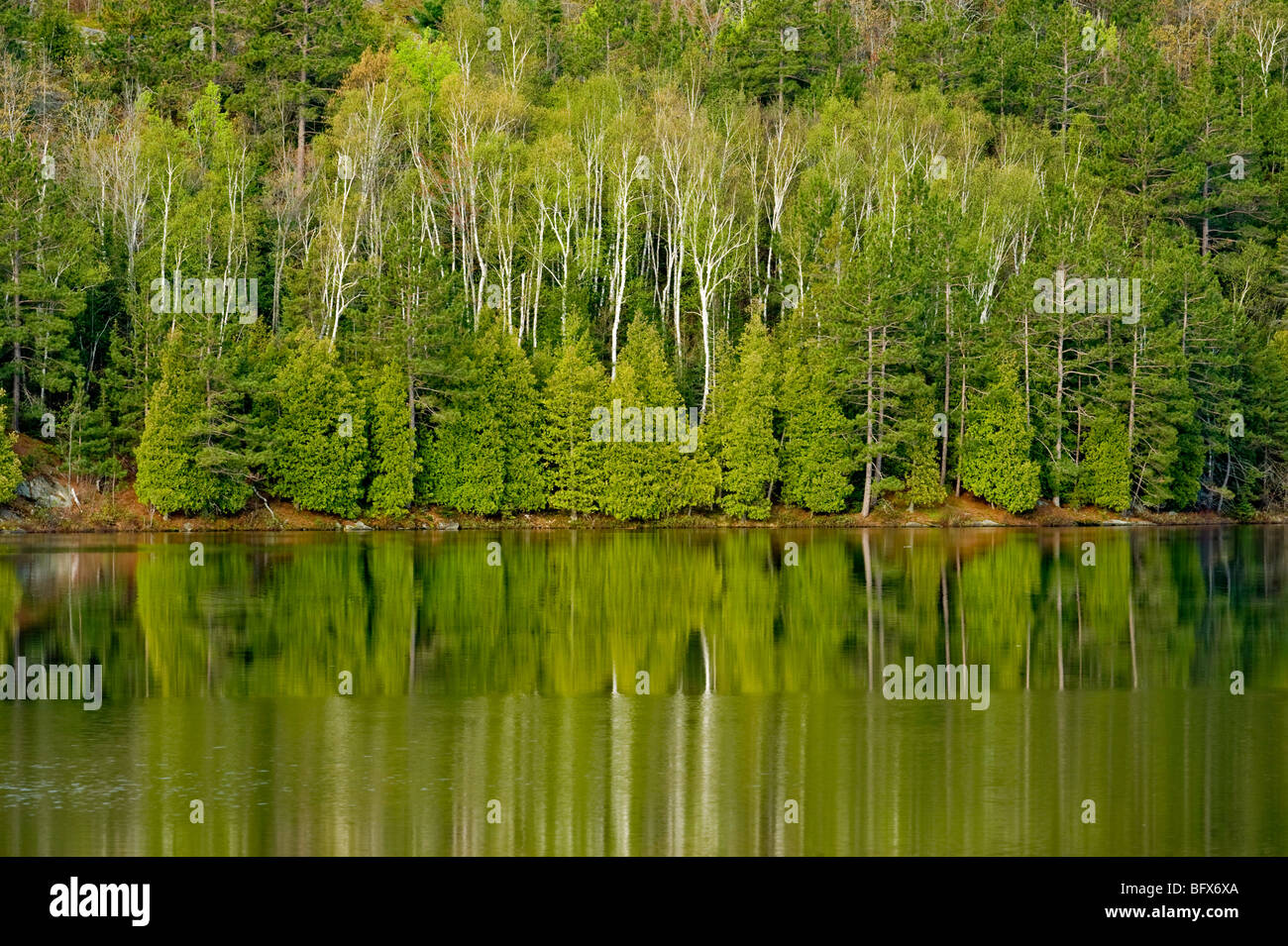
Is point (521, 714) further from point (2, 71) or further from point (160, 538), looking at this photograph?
point (2, 71)

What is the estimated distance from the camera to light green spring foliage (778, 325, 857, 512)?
6794 centimetres

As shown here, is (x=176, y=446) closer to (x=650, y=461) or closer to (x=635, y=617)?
(x=650, y=461)

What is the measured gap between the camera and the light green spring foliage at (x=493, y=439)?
6538 cm

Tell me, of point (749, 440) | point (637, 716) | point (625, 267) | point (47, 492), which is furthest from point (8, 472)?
point (637, 716)

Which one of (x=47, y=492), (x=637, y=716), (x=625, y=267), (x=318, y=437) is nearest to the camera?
(x=637, y=716)

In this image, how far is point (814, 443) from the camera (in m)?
68.1

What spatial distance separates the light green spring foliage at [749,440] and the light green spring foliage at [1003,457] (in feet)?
30.0

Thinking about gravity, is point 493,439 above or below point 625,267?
below

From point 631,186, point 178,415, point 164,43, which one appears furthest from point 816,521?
point 164,43

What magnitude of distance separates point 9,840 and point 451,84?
67536mm

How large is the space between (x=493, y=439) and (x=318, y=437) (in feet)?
24.7

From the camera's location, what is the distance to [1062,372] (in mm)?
71938

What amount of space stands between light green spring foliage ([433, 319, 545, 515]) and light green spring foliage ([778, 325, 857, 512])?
11157mm

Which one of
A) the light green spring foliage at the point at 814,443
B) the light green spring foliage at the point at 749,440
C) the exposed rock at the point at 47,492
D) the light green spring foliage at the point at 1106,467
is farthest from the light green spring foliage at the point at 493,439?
the light green spring foliage at the point at 1106,467
